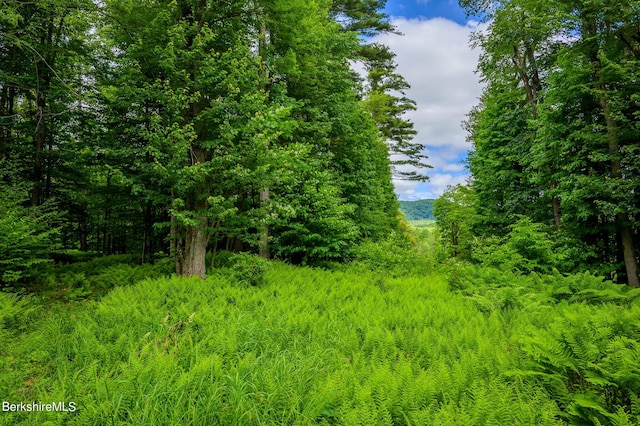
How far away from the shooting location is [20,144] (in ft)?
38.8

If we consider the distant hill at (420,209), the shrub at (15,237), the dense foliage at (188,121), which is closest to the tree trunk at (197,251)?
the dense foliage at (188,121)

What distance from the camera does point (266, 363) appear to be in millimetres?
3467

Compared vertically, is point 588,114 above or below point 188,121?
above

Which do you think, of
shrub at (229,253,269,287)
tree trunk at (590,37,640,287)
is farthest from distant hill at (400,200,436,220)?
shrub at (229,253,269,287)

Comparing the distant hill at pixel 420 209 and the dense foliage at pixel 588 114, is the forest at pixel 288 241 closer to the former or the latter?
the dense foliage at pixel 588 114

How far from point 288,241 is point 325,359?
851 centimetres

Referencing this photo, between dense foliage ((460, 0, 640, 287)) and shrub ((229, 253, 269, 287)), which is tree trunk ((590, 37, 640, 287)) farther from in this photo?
shrub ((229, 253, 269, 287))

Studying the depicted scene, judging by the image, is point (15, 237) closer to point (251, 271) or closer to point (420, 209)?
point (251, 271)

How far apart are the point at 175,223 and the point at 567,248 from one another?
1216 centimetres

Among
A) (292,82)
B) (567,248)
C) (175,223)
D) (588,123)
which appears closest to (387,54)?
(292,82)

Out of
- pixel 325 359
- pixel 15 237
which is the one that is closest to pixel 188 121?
pixel 15 237

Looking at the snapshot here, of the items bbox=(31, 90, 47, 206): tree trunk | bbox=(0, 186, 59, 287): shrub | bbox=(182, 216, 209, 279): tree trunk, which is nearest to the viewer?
bbox=(0, 186, 59, 287): shrub

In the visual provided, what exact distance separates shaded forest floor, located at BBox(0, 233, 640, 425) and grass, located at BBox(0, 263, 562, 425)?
0.06 feet

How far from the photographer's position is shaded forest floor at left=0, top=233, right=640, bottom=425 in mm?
2539
